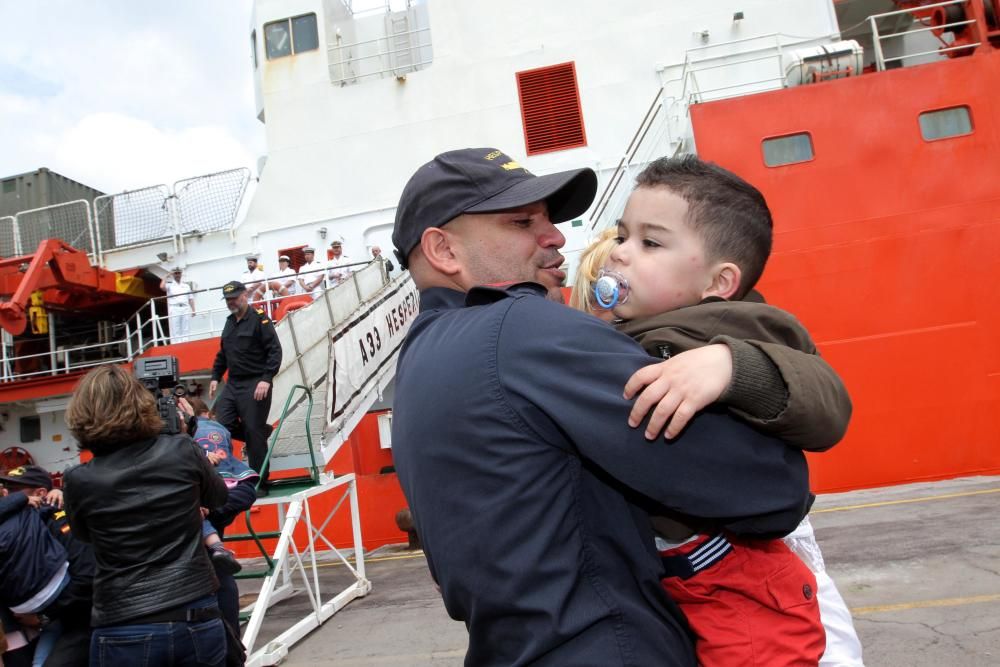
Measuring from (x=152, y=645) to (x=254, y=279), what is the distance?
932 cm

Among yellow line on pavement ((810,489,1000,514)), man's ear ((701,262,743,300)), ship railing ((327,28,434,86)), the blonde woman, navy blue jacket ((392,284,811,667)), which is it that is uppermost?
ship railing ((327,28,434,86))

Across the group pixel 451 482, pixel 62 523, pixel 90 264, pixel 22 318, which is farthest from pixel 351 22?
pixel 451 482

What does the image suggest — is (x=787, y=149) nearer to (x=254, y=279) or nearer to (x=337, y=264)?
(x=337, y=264)

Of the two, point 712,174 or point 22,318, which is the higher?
point 22,318

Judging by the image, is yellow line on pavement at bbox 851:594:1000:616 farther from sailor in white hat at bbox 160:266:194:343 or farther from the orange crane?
the orange crane

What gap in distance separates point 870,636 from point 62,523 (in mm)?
4332

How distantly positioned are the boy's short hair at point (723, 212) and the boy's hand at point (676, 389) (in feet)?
1.54

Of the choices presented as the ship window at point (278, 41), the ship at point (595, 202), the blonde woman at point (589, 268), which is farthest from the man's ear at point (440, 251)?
the ship window at point (278, 41)

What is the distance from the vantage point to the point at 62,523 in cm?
336

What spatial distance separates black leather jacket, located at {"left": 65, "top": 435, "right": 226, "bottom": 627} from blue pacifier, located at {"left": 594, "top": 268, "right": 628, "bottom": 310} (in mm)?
2011

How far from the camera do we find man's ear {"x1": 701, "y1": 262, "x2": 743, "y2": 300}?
4.80 ft

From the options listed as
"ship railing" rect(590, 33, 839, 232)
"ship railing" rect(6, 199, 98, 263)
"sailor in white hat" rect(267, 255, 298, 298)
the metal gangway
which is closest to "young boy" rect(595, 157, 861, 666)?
the metal gangway

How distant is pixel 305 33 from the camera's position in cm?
1235

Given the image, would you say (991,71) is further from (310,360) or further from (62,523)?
(62,523)
